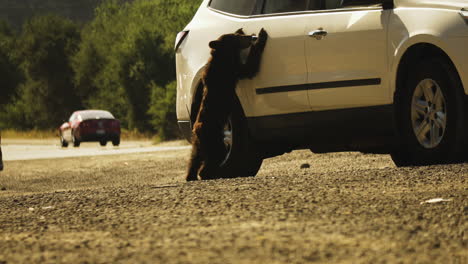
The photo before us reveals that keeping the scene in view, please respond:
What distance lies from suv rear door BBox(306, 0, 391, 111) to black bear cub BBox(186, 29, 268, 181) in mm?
579

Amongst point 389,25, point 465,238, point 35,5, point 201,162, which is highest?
point 389,25

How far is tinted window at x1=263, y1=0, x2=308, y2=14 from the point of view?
29.8 feet

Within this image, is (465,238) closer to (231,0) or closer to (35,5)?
(231,0)

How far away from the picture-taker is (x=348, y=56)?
28.3 ft

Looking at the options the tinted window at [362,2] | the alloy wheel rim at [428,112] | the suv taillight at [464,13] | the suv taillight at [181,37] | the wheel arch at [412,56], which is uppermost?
the tinted window at [362,2]

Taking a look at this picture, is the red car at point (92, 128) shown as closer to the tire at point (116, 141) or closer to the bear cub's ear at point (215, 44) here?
the tire at point (116, 141)

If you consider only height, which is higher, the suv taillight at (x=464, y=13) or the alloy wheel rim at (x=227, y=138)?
the suv taillight at (x=464, y=13)

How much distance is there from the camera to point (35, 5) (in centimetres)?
18038

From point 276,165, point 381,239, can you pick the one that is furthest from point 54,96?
point 381,239

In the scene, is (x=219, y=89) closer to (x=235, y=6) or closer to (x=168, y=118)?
(x=235, y=6)

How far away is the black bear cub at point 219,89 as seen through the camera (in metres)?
9.05

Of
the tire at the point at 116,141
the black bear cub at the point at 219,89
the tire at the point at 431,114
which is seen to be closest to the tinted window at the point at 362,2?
the tire at the point at 431,114

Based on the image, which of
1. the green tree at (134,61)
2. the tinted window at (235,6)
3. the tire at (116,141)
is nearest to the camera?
the tinted window at (235,6)

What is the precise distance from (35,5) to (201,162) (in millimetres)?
176934
